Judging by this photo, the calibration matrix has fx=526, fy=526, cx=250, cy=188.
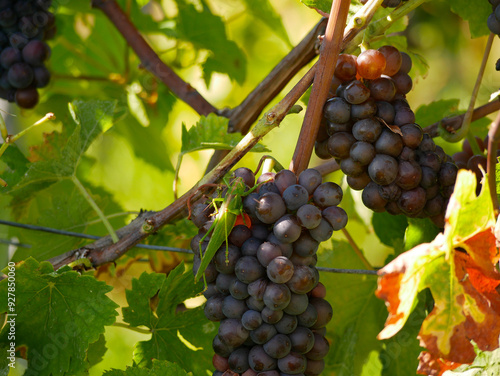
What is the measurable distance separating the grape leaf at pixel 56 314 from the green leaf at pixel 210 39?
2.75 feet

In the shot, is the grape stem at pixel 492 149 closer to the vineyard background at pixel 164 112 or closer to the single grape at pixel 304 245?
the single grape at pixel 304 245

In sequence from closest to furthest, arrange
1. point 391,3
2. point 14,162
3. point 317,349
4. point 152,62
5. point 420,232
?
point 317,349
point 391,3
point 420,232
point 14,162
point 152,62

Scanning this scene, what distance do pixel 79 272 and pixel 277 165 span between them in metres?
0.42

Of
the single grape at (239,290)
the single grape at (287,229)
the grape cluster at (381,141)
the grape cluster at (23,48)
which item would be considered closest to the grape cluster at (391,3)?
the grape cluster at (381,141)

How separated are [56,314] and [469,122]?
0.82 meters

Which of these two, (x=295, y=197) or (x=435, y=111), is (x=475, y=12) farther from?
(x=295, y=197)

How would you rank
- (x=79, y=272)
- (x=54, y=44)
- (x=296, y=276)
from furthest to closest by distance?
(x=54, y=44) → (x=79, y=272) → (x=296, y=276)

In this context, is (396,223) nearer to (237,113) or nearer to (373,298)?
(373,298)

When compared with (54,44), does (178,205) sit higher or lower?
lower

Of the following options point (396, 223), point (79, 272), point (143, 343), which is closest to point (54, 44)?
point (79, 272)

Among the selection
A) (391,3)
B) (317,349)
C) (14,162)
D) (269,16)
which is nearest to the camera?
(317,349)

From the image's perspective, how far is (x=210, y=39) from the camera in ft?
5.07

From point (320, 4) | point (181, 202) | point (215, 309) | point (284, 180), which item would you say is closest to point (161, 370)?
point (215, 309)

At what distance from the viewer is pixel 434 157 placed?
0.81m
